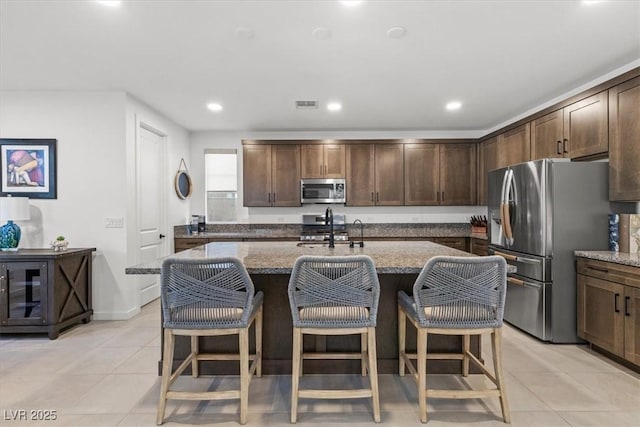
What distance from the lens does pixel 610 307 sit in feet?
9.05

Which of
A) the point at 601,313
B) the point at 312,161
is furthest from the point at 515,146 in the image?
the point at 312,161

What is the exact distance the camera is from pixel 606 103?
302 cm

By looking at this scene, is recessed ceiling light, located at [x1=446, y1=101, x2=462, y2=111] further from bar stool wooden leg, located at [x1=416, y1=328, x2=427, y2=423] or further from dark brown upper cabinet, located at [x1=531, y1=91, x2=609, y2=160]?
bar stool wooden leg, located at [x1=416, y1=328, x2=427, y2=423]

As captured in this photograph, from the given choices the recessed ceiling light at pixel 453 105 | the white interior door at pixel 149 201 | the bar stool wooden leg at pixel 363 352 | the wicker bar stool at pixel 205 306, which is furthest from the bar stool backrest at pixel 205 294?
the recessed ceiling light at pixel 453 105

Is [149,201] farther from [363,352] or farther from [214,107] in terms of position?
[363,352]

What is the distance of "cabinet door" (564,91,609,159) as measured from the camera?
3059mm

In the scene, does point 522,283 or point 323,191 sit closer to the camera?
point 522,283

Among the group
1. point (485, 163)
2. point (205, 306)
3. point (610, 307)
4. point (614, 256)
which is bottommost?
point (610, 307)

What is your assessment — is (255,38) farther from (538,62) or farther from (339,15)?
(538,62)

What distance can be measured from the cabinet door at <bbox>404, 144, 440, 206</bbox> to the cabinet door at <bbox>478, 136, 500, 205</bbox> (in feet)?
2.03

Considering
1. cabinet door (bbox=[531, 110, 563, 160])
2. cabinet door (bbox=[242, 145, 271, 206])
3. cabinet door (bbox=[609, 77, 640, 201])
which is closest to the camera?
cabinet door (bbox=[609, 77, 640, 201])

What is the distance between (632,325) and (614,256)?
0.54m

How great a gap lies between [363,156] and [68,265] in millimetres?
3988

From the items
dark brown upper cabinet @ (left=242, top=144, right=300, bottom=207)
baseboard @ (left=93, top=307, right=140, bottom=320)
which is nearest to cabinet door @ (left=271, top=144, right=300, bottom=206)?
dark brown upper cabinet @ (left=242, top=144, right=300, bottom=207)
